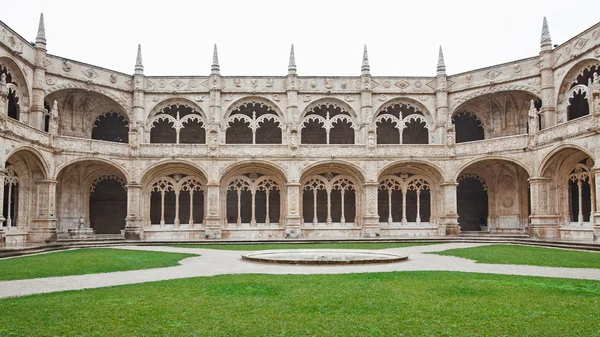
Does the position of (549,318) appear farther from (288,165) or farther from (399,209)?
(399,209)

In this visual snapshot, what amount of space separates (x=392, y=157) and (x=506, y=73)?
28.8 ft

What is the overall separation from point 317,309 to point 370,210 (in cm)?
2414

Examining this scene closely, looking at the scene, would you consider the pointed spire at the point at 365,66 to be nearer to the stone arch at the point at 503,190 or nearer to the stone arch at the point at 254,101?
the stone arch at the point at 254,101

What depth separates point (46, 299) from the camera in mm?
9695

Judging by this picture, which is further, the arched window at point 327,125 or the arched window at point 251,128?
the arched window at point 251,128

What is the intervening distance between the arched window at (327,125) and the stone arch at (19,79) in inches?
644

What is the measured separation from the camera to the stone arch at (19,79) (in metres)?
25.9

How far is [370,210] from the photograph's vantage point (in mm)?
32562

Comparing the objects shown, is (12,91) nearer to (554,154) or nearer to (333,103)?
(333,103)

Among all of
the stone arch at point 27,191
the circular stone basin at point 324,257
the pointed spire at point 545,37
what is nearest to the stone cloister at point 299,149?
the pointed spire at point 545,37

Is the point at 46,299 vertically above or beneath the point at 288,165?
beneath

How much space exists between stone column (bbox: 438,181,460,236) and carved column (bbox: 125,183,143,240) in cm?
1893

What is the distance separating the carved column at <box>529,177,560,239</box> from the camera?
27.8 meters

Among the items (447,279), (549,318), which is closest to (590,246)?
(447,279)
